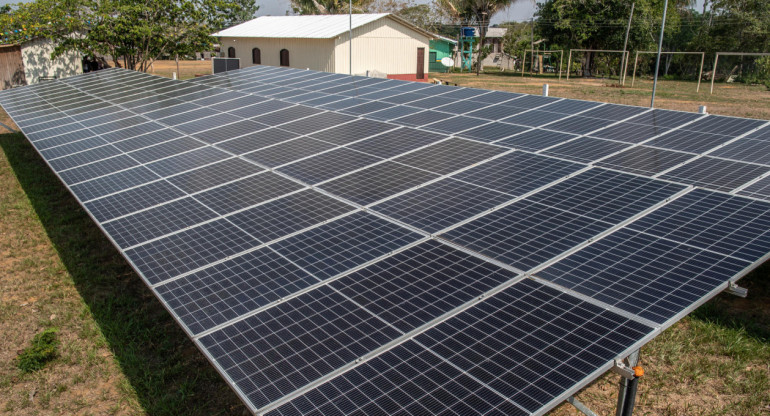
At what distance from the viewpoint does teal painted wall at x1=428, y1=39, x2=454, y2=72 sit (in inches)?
2840

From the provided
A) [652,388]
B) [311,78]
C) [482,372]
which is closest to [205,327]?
[482,372]

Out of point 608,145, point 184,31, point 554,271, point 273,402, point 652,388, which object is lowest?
point 652,388

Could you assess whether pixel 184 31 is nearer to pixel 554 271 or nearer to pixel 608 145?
pixel 608 145

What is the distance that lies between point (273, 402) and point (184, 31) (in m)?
38.3

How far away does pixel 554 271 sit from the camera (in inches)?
234

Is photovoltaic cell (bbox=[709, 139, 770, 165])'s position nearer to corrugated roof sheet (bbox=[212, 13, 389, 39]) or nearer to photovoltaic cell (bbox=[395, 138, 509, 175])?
photovoltaic cell (bbox=[395, 138, 509, 175])

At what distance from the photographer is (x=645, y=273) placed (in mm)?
5855

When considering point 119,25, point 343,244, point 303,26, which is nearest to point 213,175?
point 343,244

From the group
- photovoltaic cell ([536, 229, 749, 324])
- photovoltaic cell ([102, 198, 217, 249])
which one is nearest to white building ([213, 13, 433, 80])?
photovoltaic cell ([102, 198, 217, 249])

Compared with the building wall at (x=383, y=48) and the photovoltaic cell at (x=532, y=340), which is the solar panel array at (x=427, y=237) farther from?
the building wall at (x=383, y=48)

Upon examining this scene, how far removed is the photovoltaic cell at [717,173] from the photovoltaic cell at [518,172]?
5.30 ft

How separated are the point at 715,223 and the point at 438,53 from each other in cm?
7058

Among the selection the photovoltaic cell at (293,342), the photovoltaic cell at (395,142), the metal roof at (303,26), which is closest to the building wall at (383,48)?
the metal roof at (303,26)

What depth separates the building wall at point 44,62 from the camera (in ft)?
121
